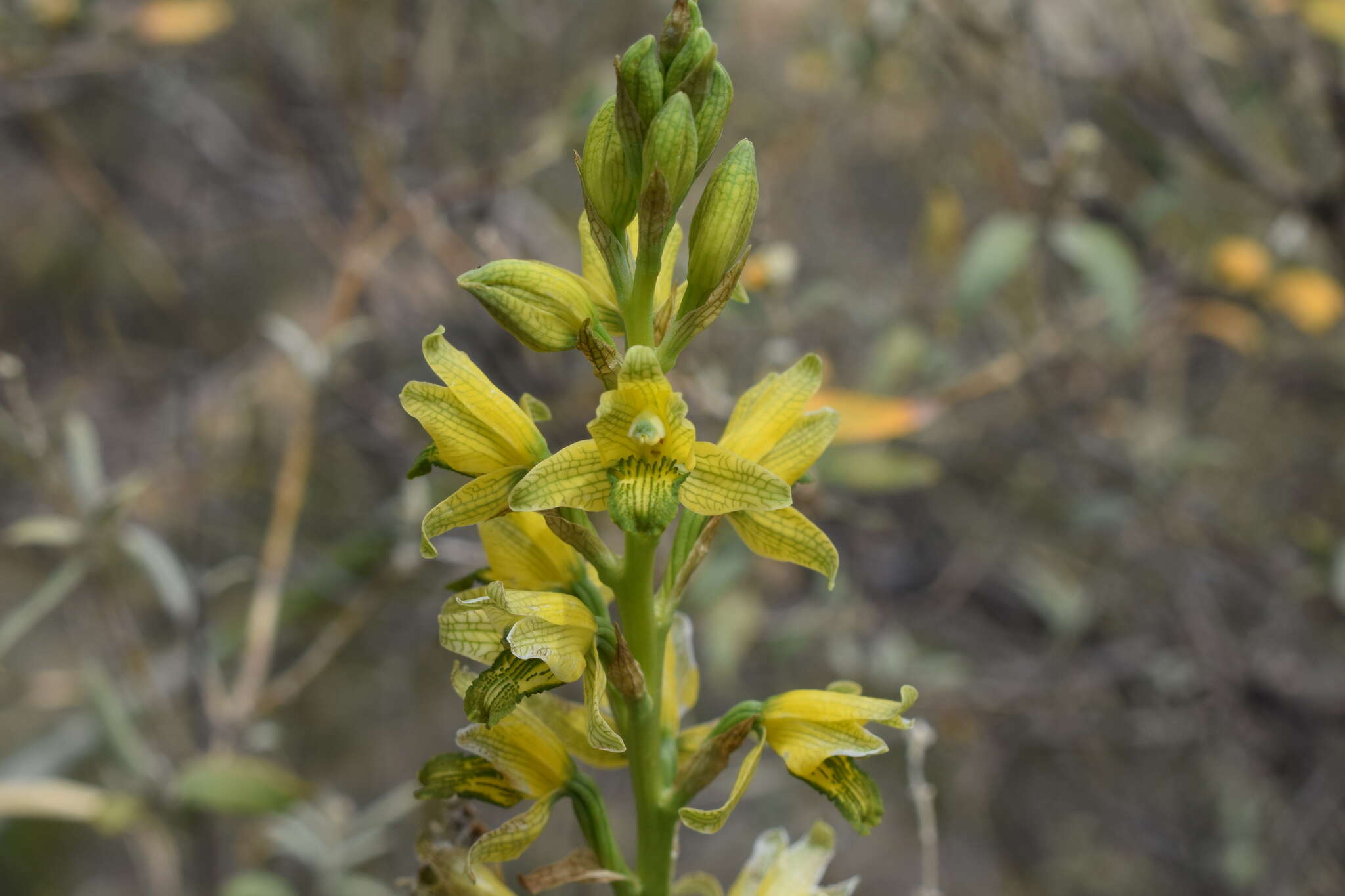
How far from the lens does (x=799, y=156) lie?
436 cm

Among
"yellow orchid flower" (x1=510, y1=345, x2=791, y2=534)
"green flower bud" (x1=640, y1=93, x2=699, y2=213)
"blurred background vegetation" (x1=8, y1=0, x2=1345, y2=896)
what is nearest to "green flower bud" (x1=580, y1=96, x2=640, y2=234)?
"green flower bud" (x1=640, y1=93, x2=699, y2=213)

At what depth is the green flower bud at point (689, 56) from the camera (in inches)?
45.5

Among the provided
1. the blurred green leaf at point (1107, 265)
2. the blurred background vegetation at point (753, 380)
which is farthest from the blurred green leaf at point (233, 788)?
the blurred green leaf at point (1107, 265)

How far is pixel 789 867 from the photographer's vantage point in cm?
146

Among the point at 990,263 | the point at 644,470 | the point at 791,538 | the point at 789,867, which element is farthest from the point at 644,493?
the point at 990,263

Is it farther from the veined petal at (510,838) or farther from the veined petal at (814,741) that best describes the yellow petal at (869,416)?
the veined petal at (510,838)

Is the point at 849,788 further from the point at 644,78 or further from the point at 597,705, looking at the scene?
the point at 644,78

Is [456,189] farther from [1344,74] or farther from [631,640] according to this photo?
[1344,74]

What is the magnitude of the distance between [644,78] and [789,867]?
1046mm

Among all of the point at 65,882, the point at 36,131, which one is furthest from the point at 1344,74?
the point at 65,882

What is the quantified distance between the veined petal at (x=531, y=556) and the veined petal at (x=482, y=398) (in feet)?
0.32

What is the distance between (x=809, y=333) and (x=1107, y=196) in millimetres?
1337

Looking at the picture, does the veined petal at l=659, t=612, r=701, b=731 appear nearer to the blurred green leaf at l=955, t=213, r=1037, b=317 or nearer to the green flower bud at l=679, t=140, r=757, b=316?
the green flower bud at l=679, t=140, r=757, b=316

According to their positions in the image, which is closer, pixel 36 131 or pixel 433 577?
pixel 433 577
